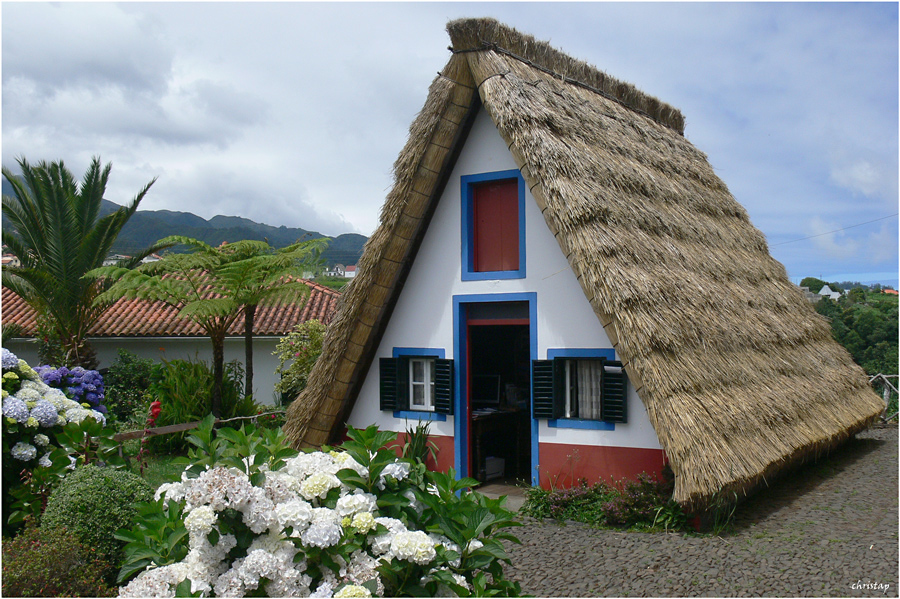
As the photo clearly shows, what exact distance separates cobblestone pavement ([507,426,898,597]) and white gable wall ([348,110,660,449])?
4.35 feet

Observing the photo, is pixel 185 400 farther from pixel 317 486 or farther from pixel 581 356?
pixel 317 486

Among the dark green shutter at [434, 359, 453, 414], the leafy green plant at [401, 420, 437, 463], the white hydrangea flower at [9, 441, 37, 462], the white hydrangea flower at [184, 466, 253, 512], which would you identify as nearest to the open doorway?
the dark green shutter at [434, 359, 453, 414]

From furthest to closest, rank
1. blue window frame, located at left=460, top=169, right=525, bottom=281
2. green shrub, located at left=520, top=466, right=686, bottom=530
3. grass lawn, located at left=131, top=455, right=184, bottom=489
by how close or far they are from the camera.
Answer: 1. grass lawn, located at left=131, top=455, right=184, bottom=489
2. blue window frame, located at left=460, top=169, right=525, bottom=281
3. green shrub, located at left=520, top=466, right=686, bottom=530

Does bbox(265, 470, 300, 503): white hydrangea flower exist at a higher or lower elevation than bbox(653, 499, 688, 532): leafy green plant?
higher

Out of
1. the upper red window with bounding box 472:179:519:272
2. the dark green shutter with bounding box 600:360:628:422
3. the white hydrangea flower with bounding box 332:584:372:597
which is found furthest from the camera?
the upper red window with bounding box 472:179:519:272

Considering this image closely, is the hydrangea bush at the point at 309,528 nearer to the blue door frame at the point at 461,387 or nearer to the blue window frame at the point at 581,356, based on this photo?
the blue window frame at the point at 581,356

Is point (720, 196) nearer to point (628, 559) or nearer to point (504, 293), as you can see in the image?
point (504, 293)

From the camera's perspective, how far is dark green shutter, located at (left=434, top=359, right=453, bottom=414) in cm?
923

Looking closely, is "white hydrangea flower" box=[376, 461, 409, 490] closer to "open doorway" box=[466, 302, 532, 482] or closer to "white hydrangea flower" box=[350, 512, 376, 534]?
"white hydrangea flower" box=[350, 512, 376, 534]

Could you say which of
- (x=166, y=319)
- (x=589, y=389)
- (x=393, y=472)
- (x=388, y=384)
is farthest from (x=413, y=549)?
(x=166, y=319)

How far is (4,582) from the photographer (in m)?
4.70

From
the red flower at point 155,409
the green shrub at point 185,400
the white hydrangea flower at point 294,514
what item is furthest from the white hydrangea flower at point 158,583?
the green shrub at point 185,400

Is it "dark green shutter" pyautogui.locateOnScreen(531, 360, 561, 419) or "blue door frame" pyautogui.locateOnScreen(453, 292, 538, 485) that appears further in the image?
"blue door frame" pyautogui.locateOnScreen(453, 292, 538, 485)

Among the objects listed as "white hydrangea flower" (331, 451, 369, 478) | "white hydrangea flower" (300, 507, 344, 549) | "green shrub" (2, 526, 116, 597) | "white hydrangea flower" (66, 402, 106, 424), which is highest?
"white hydrangea flower" (331, 451, 369, 478)
